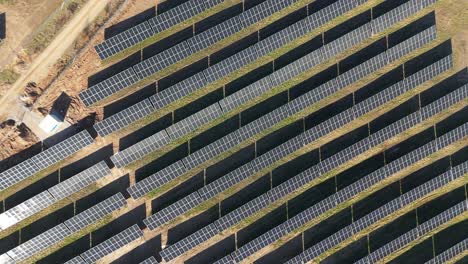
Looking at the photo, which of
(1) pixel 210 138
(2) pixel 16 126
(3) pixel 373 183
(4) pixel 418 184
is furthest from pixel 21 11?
(4) pixel 418 184

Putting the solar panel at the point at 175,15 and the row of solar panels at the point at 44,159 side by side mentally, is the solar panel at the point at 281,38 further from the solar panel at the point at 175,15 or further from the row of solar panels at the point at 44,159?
the row of solar panels at the point at 44,159

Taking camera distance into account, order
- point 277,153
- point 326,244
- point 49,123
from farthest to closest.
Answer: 1. point 326,244
2. point 277,153
3. point 49,123

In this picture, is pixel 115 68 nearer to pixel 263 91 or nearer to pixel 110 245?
pixel 263 91

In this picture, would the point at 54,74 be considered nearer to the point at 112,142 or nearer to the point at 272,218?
the point at 112,142

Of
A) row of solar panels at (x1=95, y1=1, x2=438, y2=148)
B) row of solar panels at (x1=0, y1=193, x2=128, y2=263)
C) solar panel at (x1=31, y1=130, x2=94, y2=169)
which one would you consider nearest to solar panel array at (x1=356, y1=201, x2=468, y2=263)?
row of solar panels at (x1=95, y1=1, x2=438, y2=148)

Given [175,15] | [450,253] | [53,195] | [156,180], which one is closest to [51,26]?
[175,15]

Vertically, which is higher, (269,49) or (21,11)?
(21,11)

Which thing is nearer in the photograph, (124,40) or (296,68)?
(124,40)
